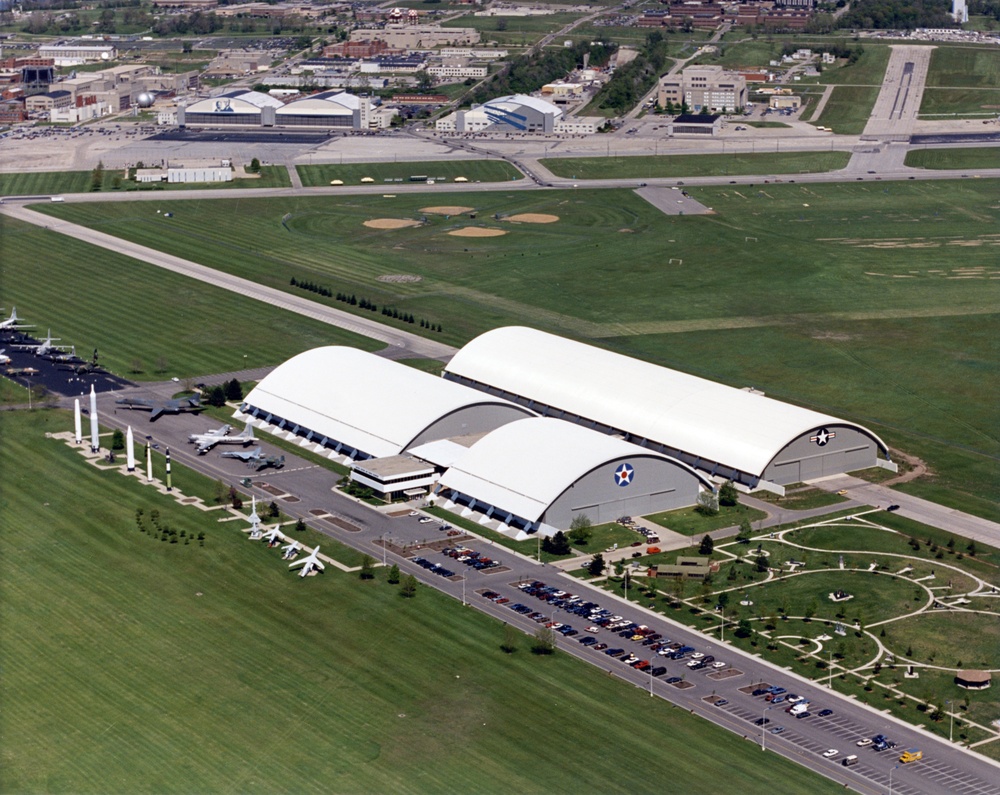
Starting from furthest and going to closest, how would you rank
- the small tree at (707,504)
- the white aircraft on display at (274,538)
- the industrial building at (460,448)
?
the small tree at (707,504)
the industrial building at (460,448)
the white aircraft on display at (274,538)

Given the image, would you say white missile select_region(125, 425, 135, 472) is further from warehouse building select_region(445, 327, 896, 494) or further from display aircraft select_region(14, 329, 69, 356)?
display aircraft select_region(14, 329, 69, 356)

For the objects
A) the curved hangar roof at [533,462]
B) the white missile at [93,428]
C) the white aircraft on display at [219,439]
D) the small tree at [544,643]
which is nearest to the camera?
the small tree at [544,643]

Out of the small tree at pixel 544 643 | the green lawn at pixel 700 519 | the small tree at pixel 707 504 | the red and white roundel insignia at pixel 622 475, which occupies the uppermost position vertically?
the red and white roundel insignia at pixel 622 475

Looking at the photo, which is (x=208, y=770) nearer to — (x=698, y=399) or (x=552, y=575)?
(x=552, y=575)

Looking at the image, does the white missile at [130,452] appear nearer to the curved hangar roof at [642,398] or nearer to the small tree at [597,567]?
the curved hangar roof at [642,398]

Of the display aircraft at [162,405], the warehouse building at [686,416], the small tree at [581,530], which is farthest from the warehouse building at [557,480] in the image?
the display aircraft at [162,405]

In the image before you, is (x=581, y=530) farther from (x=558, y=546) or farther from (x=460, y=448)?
(x=460, y=448)
